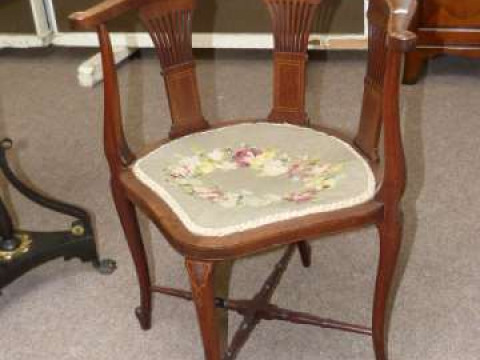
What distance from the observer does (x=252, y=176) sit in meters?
1.39

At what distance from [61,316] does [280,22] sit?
2.78 feet

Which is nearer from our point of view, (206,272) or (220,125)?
(206,272)

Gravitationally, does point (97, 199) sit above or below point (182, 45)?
below

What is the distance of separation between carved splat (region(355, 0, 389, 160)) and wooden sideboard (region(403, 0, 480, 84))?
4.08 ft

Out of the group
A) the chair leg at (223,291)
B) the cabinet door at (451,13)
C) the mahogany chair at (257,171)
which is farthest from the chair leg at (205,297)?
the cabinet door at (451,13)

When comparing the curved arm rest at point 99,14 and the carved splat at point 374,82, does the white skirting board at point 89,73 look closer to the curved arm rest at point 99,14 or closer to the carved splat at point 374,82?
the curved arm rest at point 99,14

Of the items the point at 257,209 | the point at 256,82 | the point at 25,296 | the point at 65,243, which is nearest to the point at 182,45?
the point at 257,209

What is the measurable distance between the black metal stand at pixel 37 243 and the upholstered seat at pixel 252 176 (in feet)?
1.50

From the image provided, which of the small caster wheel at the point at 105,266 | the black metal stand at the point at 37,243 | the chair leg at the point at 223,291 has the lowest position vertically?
the chair leg at the point at 223,291

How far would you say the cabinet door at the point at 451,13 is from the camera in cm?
257

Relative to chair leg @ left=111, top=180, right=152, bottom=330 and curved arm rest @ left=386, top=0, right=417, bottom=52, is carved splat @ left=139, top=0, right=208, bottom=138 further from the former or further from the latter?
curved arm rest @ left=386, top=0, right=417, bottom=52

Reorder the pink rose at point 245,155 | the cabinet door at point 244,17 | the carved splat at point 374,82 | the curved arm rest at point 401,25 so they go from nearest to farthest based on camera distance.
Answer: the curved arm rest at point 401,25, the carved splat at point 374,82, the pink rose at point 245,155, the cabinet door at point 244,17

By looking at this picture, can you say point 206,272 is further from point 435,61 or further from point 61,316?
point 435,61

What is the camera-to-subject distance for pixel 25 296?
180cm
